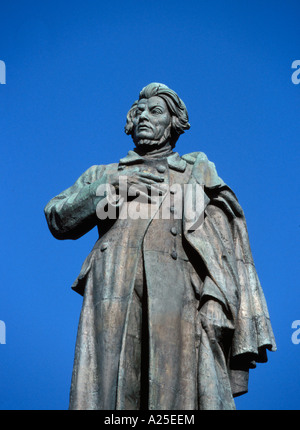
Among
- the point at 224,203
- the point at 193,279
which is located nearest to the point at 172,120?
the point at 224,203

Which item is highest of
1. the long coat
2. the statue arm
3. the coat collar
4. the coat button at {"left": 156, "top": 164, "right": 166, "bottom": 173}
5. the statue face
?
the statue face

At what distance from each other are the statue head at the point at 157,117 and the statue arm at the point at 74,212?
84 cm

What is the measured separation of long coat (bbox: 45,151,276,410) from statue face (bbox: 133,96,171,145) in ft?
1.11

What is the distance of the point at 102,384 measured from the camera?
13414 mm

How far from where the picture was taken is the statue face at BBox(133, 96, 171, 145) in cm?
1538

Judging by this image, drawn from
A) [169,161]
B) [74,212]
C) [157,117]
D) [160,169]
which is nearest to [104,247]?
Result: [74,212]

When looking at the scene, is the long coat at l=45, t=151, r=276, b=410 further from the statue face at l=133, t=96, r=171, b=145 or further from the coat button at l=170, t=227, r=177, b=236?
the statue face at l=133, t=96, r=171, b=145

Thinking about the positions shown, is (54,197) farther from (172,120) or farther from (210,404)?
(210,404)

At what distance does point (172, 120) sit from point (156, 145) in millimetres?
463

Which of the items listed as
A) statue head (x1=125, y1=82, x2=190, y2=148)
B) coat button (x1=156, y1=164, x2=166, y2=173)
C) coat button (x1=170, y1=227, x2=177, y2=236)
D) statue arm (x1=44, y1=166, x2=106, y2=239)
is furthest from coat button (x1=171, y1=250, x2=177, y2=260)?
statue head (x1=125, y1=82, x2=190, y2=148)

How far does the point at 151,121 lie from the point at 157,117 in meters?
0.12

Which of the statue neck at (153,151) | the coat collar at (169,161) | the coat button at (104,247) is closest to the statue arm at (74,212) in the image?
the coat collar at (169,161)

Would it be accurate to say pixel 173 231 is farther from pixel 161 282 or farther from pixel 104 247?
pixel 104 247

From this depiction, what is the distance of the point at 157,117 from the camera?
50.8 ft
